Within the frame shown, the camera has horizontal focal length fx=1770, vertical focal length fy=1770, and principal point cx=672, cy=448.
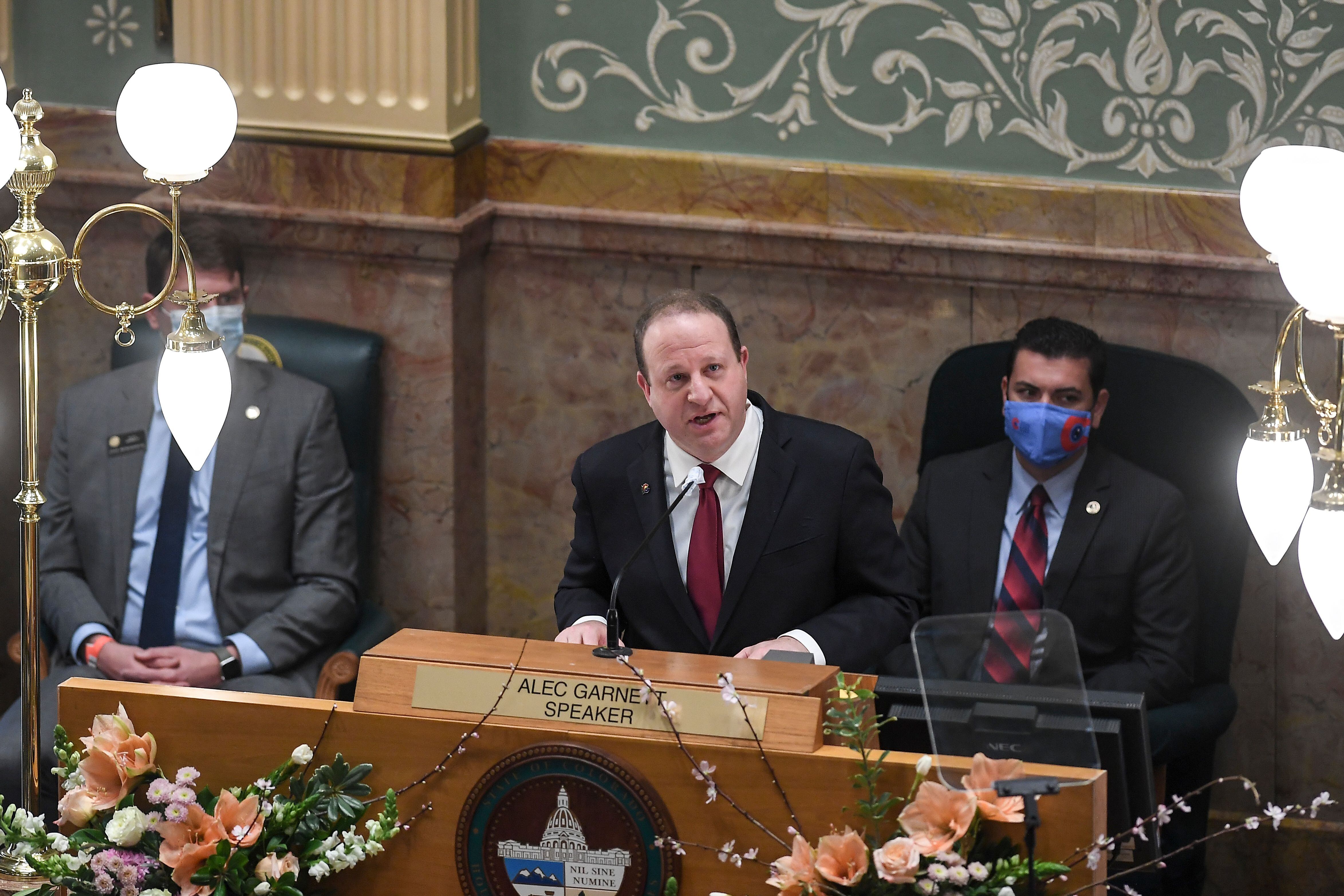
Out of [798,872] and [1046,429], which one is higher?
[1046,429]

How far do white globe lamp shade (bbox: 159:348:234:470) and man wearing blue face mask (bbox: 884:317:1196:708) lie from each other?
1.84 m

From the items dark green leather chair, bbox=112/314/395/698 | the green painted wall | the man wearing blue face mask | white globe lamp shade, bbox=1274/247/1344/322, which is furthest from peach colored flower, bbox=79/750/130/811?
the green painted wall

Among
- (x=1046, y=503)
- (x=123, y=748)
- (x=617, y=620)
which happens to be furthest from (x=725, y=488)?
(x=123, y=748)

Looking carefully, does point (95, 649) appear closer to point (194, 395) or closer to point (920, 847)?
point (194, 395)

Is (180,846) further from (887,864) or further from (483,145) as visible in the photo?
(483,145)

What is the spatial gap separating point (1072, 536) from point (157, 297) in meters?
2.19

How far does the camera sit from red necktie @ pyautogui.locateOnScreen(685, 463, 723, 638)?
126 inches

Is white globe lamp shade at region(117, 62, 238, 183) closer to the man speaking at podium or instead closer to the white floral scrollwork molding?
the man speaking at podium

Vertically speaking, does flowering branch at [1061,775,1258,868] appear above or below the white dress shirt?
below

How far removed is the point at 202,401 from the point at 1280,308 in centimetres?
280

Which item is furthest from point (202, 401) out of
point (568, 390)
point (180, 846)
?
point (568, 390)

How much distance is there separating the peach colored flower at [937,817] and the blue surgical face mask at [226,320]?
2.53m

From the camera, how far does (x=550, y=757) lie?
222 centimetres

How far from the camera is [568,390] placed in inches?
186
